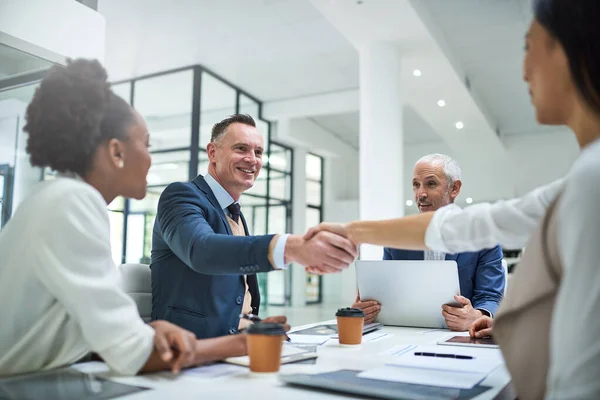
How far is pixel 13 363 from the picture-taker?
Result: 3.36 ft

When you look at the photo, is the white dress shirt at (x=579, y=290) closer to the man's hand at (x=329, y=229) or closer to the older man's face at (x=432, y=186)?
the man's hand at (x=329, y=229)

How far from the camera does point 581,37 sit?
2.41ft

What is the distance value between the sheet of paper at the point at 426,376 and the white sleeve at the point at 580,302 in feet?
1.01

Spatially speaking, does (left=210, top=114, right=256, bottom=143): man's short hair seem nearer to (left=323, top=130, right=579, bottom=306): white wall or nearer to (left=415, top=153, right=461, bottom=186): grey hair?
(left=415, top=153, right=461, bottom=186): grey hair

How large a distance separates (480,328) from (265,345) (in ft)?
3.03

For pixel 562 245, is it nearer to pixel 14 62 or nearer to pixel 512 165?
pixel 14 62

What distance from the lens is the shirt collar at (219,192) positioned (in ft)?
6.63

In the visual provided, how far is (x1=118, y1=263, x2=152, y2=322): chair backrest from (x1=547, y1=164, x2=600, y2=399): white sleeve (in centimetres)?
142

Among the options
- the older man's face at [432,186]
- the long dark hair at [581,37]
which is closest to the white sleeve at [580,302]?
the long dark hair at [581,37]

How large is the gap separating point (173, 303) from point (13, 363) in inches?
25.1

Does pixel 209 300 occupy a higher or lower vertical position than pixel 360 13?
lower

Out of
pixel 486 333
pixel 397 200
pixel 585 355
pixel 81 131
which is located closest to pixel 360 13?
pixel 397 200

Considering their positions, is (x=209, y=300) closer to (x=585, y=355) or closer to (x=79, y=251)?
(x=79, y=251)

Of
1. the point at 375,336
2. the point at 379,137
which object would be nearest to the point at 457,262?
the point at 375,336
